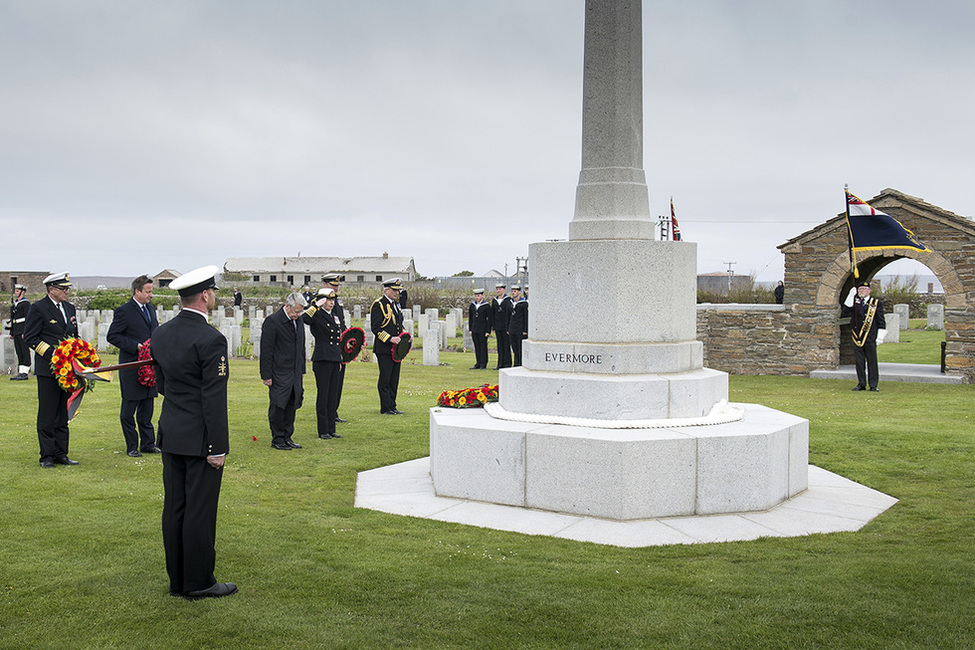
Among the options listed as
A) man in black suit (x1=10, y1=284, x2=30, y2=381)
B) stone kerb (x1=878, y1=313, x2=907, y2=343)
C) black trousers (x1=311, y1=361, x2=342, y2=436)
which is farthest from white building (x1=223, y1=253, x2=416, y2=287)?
black trousers (x1=311, y1=361, x2=342, y2=436)

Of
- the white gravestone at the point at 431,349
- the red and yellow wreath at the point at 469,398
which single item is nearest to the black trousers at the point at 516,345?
the white gravestone at the point at 431,349

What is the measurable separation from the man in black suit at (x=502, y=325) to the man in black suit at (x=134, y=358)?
400 inches

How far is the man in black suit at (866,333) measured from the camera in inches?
558

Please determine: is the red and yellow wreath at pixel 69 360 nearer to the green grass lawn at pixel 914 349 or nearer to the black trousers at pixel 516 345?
the black trousers at pixel 516 345

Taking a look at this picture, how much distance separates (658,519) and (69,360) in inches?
168

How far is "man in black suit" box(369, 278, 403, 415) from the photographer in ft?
37.5

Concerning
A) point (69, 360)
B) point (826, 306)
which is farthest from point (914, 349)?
point (69, 360)

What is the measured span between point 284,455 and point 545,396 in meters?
3.21

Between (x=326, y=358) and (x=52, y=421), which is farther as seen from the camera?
(x=326, y=358)

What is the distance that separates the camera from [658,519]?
604 centimetres

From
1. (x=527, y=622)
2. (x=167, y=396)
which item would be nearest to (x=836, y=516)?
(x=527, y=622)

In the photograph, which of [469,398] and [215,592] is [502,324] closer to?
[469,398]

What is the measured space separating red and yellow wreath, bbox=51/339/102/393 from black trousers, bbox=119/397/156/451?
2.49m

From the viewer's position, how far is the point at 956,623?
396 centimetres
